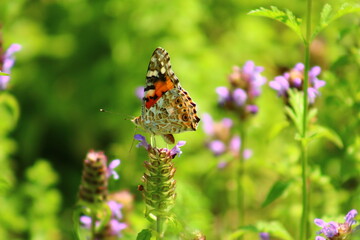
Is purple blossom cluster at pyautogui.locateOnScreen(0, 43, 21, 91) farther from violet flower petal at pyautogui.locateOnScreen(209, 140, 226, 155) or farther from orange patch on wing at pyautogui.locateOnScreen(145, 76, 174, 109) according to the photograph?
violet flower petal at pyautogui.locateOnScreen(209, 140, 226, 155)

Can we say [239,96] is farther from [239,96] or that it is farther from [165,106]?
[165,106]

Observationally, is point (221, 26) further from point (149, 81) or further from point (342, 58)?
point (149, 81)

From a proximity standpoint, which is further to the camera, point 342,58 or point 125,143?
point 125,143

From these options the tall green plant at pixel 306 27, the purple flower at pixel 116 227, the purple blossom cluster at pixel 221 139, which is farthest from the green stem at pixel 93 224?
the purple blossom cluster at pixel 221 139

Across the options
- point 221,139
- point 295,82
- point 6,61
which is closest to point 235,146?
point 221,139

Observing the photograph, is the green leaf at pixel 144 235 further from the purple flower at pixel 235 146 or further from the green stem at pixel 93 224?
the purple flower at pixel 235 146

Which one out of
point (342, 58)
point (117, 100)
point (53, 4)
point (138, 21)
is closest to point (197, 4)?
point (138, 21)
